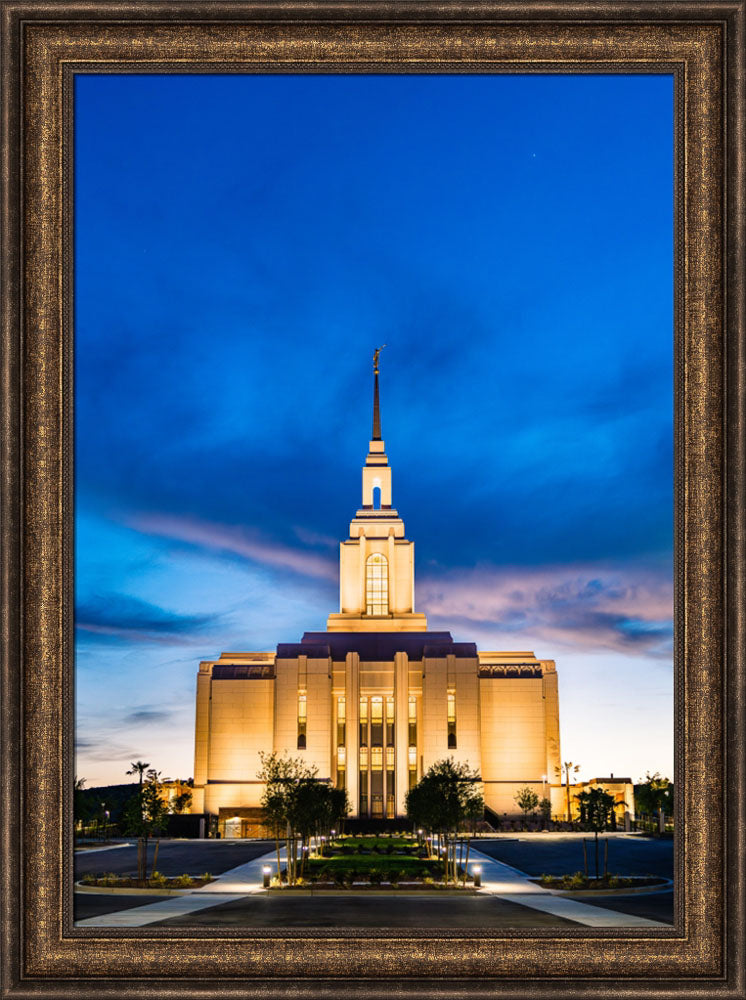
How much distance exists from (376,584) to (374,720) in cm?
2293

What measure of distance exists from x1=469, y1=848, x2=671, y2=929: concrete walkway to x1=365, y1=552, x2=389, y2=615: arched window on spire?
67.6m

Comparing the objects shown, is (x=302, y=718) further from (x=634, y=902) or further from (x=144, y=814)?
(x=634, y=902)

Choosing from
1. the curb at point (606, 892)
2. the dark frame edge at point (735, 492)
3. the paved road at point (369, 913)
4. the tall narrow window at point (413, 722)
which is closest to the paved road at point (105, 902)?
the paved road at point (369, 913)

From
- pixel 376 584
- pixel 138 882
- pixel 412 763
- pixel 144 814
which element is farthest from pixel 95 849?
pixel 376 584

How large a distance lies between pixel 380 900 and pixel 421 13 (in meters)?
22.5

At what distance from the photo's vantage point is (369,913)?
2444cm

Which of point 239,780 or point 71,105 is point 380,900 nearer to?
point 71,105

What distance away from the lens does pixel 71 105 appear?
13719 millimetres

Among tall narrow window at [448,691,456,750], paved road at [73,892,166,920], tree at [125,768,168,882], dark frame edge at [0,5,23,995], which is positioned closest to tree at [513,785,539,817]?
tall narrow window at [448,691,456,750]

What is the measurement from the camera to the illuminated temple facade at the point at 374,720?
9344 cm

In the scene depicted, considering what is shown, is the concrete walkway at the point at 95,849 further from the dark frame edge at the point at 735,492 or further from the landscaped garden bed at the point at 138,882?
the dark frame edge at the point at 735,492

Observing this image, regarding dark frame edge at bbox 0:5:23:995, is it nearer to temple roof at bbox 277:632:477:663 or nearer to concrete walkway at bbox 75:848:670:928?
concrete walkway at bbox 75:848:670:928

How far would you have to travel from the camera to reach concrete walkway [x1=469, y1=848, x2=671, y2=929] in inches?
838

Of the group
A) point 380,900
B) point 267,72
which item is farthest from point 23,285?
point 380,900
